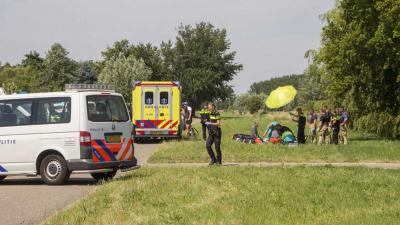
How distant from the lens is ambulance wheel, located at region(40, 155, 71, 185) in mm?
14172

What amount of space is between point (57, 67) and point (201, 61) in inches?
1148

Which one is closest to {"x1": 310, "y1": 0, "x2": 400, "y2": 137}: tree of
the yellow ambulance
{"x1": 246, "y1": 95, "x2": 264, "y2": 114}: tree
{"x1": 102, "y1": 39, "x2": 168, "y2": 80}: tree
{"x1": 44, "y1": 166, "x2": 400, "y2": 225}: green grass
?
the yellow ambulance

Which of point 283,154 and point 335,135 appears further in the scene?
point 335,135

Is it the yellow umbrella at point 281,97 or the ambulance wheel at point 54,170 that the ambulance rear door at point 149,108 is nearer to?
the yellow umbrella at point 281,97

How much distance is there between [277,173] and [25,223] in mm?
6746

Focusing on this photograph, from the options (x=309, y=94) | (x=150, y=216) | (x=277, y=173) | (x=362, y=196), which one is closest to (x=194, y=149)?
(x=277, y=173)

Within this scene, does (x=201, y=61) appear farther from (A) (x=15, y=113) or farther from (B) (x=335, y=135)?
(A) (x=15, y=113)

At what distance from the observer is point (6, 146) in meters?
14.6

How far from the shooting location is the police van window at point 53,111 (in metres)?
14.2

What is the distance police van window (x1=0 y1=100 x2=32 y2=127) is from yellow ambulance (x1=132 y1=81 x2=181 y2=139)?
641 inches

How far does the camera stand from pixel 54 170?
46.9 ft

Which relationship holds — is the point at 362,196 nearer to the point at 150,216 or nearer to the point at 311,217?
the point at 311,217

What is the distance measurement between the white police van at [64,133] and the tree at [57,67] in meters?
91.8

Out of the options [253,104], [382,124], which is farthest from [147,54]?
[382,124]
